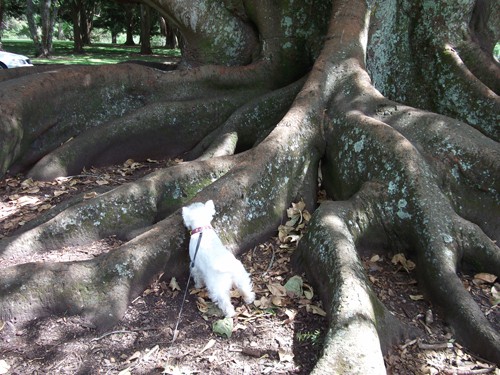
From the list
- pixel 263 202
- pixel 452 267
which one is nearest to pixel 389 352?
pixel 452 267

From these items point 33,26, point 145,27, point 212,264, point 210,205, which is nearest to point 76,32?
point 145,27

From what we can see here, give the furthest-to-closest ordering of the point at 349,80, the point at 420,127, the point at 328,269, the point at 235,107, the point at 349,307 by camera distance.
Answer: the point at 235,107, the point at 349,80, the point at 420,127, the point at 328,269, the point at 349,307

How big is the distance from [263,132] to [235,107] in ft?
2.15

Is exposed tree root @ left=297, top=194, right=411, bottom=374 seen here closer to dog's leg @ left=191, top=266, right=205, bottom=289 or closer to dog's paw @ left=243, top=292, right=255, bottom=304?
dog's paw @ left=243, top=292, right=255, bottom=304

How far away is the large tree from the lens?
3047 mm

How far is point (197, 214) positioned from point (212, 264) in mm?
368

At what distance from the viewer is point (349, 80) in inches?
185

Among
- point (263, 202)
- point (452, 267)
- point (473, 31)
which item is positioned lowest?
point (452, 267)

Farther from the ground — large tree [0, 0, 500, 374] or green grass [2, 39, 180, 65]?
green grass [2, 39, 180, 65]

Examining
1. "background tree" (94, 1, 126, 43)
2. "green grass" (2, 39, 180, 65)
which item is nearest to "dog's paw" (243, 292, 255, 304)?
"green grass" (2, 39, 180, 65)

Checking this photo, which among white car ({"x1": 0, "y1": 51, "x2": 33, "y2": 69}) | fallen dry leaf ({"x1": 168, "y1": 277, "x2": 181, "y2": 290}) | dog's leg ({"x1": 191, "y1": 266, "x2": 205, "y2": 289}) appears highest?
white car ({"x1": 0, "y1": 51, "x2": 33, "y2": 69})

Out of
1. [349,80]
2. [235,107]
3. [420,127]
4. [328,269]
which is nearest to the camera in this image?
[328,269]

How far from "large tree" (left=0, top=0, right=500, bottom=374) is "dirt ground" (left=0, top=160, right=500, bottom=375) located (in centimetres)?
10

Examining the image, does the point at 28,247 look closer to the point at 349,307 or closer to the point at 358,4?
the point at 349,307
